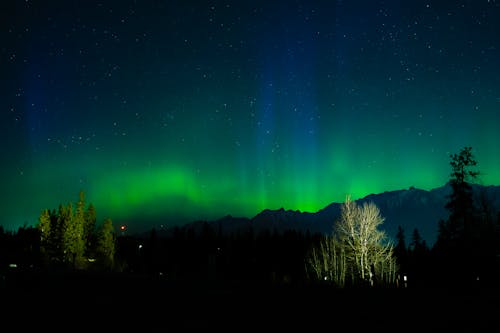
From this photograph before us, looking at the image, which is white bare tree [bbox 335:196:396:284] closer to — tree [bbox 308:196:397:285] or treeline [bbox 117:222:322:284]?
tree [bbox 308:196:397:285]

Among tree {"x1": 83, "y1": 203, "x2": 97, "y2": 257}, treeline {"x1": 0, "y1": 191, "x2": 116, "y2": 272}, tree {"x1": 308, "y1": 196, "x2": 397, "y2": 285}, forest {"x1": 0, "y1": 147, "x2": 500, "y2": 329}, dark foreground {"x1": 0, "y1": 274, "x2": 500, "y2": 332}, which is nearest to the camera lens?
dark foreground {"x1": 0, "y1": 274, "x2": 500, "y2": 332}

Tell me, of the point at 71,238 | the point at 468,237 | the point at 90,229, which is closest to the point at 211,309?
the point at 468,237

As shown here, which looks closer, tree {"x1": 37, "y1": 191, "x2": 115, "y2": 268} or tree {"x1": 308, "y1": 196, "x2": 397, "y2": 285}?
tree {"x1": 308, "y1": 196, "x2": 397, "y2": 285}

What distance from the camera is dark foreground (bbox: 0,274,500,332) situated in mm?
13516

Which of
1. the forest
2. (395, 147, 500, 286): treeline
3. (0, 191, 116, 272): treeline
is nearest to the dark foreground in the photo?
the forest

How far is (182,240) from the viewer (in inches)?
3932

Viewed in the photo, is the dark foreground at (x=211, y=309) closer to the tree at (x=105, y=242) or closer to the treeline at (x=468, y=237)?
the treeline at (x=468, y=237)

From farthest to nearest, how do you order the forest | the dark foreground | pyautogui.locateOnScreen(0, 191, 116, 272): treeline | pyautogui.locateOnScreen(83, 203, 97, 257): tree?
pyautogui.locateOnScreen(83, 203, 97, 257): tree, pyautogui.locateOnScreen(0, 191, 116, 272): treeline, the forest, the dark foreground

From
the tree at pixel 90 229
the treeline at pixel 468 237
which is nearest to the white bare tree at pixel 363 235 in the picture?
the treeline at pixel 468 237

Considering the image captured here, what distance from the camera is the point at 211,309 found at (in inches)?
656

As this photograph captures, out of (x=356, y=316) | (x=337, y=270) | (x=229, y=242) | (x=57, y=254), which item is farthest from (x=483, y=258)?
(x=229, y=242)

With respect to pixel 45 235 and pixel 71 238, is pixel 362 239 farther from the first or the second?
pixel 45 235

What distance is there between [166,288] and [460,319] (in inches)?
596

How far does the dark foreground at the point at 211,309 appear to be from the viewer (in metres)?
13.5
